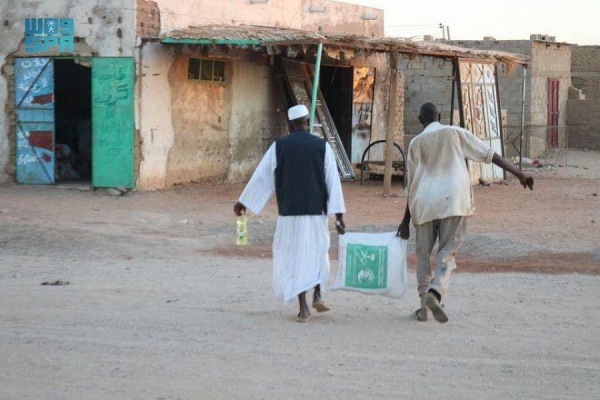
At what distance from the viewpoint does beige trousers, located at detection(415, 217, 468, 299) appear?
22.4ft

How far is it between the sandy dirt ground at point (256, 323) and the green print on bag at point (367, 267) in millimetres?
255

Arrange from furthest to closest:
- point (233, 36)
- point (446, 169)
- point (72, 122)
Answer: point (72, 122) → point (233, 36) → point (446, 169)

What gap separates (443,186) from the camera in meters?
6.80

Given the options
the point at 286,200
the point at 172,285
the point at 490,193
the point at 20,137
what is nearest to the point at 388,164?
the point at 490,193

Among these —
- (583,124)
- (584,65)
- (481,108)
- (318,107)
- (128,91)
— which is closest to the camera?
(128,91)

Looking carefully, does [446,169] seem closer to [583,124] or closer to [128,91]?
[128,91]

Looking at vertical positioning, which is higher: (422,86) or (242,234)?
(422,86)

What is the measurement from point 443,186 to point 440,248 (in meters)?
0.46

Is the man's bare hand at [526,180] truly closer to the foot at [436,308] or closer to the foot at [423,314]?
the foot at [436,308]

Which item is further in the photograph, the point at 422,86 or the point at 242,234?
the point at 422,86

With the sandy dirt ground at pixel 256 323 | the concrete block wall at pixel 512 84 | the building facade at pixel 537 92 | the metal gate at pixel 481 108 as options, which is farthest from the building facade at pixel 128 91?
the concrete block wall at pixel 512 84

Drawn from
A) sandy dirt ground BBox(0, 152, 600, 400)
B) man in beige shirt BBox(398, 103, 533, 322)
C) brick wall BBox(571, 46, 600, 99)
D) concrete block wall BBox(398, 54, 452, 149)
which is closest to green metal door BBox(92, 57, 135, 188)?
sandy dirt ground BBox(0, 152, 600, 400)

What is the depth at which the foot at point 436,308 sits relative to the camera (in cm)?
670

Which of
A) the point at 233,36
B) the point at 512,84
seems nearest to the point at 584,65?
the point at 512,84
